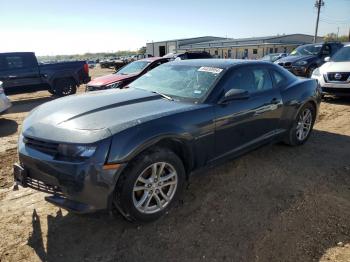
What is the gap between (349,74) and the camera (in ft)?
27.9

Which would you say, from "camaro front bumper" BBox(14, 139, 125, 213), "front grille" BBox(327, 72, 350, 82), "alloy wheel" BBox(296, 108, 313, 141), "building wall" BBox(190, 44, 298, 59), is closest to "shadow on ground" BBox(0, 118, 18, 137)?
"camaro front bumper" BBox(14, 139, 125, 213)

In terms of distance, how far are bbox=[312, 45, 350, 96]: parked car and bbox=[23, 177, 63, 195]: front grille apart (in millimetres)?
7568

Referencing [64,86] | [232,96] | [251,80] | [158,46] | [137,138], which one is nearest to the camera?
[137,138]

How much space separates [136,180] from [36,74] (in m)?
10.2

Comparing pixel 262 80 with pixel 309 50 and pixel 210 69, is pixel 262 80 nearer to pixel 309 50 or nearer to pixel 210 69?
pixel 210 69

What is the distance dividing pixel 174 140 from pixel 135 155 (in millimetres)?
520

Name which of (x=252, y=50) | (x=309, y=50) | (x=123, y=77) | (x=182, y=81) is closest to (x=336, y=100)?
(x=309, y=50)

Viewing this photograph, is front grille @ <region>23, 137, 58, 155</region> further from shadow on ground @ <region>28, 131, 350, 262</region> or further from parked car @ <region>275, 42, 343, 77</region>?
parked car @ <region>275, 42, 343, 77</region>

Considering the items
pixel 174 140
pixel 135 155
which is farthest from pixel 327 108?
pixel 135 155

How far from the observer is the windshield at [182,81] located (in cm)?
378

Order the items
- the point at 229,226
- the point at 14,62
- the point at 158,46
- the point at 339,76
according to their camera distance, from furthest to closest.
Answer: the point at 158,46, the point at 14,62, the point at 339,76, the point at 229,226

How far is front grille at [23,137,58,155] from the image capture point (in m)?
2.80

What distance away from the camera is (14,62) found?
11188 millimetres

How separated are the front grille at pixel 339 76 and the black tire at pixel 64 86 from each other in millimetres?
9167
